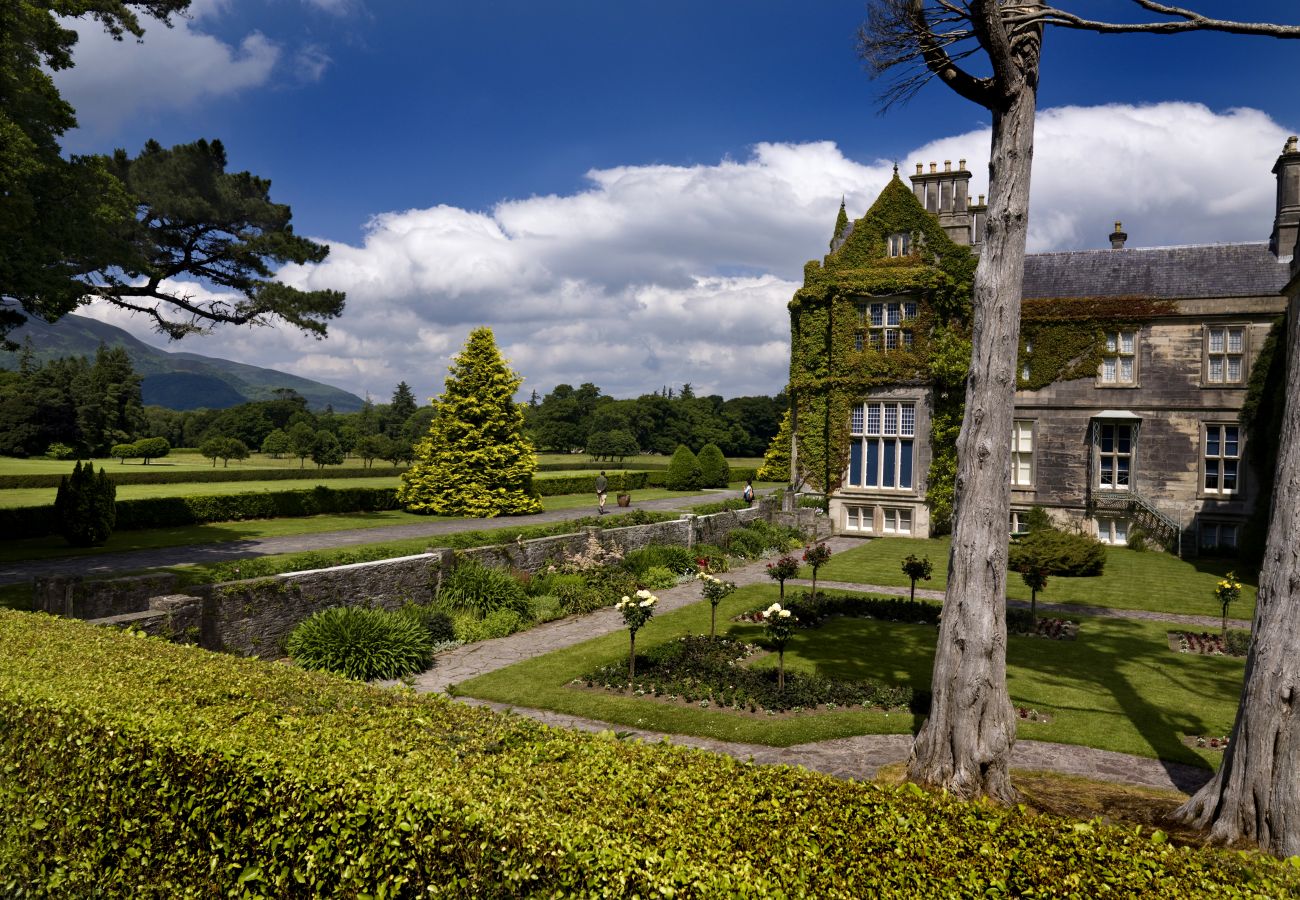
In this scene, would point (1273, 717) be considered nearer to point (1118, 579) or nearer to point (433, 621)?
point (433, 621)

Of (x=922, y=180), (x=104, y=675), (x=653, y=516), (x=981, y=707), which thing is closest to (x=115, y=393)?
(x=653, y=516)

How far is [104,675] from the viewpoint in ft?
21.6

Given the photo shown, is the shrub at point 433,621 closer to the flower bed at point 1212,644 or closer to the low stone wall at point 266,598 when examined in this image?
the low stone wall at point 266,598

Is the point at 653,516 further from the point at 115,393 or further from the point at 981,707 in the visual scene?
the point at 115,393

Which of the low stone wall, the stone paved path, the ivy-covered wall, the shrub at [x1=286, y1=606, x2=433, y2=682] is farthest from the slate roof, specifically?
the shrub at [x1=286, y1=606, x2=433, y2=682]

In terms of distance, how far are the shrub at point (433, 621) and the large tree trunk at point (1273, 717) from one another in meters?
12.0

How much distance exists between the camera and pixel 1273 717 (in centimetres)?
649

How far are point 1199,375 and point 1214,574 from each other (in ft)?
28.2

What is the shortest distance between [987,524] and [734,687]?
5.37 meters

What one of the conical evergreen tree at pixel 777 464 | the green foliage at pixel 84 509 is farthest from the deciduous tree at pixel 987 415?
the conical evergreen tree at pixel 777 464

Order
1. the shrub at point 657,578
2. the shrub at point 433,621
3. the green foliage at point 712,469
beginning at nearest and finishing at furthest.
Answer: the shrub at point 433,621 < the shrub at point 657,578 < the green foliage at point 712,469

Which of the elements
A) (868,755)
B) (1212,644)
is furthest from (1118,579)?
(868,755)

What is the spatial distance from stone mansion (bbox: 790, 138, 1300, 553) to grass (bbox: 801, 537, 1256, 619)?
2462 mm

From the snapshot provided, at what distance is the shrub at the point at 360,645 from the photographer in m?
12.4
